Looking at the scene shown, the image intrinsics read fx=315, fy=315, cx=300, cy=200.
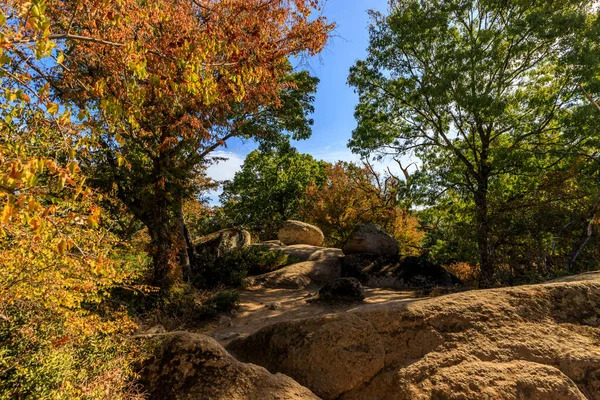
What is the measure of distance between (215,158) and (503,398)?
1064 centimetres

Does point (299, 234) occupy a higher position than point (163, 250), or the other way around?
point (299, 234)

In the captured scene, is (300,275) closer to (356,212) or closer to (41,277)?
(356,212)

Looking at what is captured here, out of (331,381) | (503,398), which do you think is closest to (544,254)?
(503,398)

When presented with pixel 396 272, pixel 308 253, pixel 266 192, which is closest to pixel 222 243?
pixel 308 253

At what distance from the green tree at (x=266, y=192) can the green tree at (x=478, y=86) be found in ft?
33.0

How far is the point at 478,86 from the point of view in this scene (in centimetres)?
1097

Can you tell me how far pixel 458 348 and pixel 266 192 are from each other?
20.7 meters

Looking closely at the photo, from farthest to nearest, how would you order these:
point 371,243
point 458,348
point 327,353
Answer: point 371,243
point 327,353
point 458,348

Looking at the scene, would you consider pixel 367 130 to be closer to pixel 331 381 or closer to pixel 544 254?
pixel 544 254

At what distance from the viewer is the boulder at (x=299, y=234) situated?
1780 centimetres

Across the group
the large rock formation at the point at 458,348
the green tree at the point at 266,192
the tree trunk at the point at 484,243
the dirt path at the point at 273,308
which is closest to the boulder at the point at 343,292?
the dirt path at the point at 273,308

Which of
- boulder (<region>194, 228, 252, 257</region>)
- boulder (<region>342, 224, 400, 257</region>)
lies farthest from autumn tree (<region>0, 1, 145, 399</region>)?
boulder (<region>342, 224, 400, 257</region>)

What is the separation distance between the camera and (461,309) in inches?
143

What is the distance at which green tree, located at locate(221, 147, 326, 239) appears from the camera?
76.4ft
